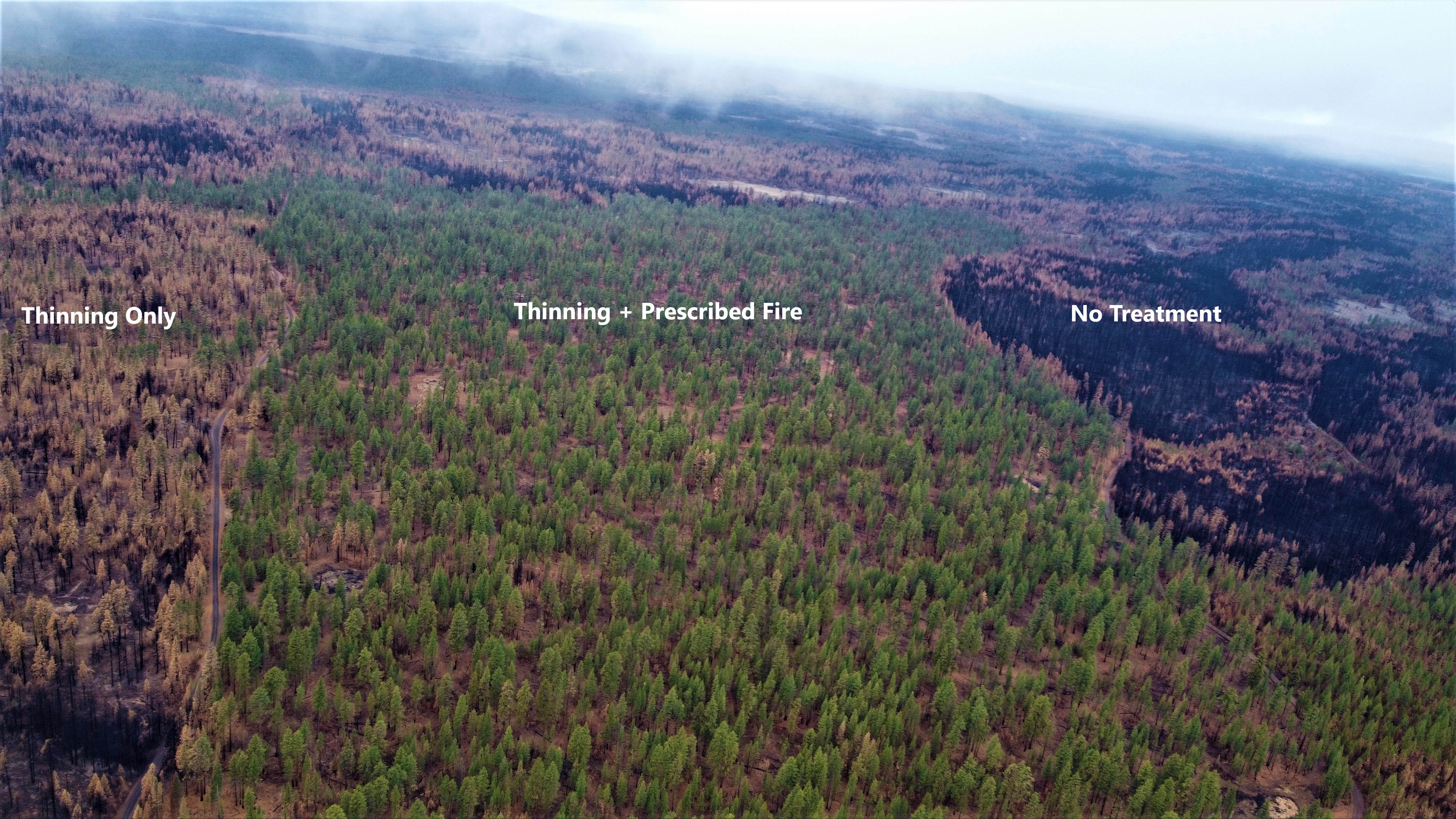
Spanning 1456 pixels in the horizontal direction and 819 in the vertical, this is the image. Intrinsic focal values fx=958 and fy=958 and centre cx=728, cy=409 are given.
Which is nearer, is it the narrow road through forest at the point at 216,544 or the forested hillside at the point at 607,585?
the narrow road through forest at the point at 216,544

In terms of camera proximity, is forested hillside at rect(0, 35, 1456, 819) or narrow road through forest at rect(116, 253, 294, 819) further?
forested hillside at rect(0, 35, 1456, 819)

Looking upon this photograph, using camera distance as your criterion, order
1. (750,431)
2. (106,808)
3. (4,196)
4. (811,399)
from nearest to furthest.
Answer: (106,808) → (750,431) → (811,399) → (4,196)

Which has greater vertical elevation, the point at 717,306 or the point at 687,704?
the point at 717,306

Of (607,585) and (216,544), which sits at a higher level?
(216,544)

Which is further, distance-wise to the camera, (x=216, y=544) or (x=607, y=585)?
(x=607, y=585)

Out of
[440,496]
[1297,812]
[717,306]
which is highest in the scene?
[717,306]

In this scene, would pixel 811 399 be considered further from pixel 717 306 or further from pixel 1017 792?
pixel 1017 792

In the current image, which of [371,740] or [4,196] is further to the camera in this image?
[4,196]

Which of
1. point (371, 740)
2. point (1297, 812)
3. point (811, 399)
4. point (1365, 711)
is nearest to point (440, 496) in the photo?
point (371, 740)
